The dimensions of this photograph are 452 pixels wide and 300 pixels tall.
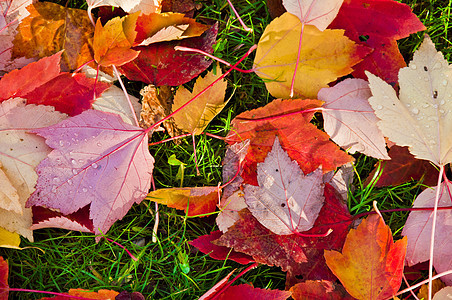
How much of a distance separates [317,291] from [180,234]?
521 mm

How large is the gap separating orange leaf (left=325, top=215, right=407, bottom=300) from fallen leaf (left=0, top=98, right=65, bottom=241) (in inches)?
39.5

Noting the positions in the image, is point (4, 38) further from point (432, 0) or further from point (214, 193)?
point (432, 0)

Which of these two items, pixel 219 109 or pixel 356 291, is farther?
pixel 219 109

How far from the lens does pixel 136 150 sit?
4.02 ft

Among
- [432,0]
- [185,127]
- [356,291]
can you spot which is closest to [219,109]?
[185,127]

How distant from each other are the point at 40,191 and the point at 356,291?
105 cm

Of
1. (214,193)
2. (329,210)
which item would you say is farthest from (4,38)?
(329,210)

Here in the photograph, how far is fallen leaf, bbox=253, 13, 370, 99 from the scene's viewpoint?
1.20 meters

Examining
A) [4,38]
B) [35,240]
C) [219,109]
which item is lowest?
[35,240]

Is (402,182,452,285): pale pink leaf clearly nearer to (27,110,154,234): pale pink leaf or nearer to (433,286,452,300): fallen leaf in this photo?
(433,286,452,300): fallen leaf

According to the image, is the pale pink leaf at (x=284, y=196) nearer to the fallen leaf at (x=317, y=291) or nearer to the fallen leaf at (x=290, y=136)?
the fallen leaf at (x=290, y=136)

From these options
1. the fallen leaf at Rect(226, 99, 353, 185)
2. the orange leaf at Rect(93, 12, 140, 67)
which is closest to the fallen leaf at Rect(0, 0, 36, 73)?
the orange leaf at Rect(93, 12, 140, 67)

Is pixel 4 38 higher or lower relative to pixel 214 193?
higher

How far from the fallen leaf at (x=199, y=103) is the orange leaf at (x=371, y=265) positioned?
62 cm
